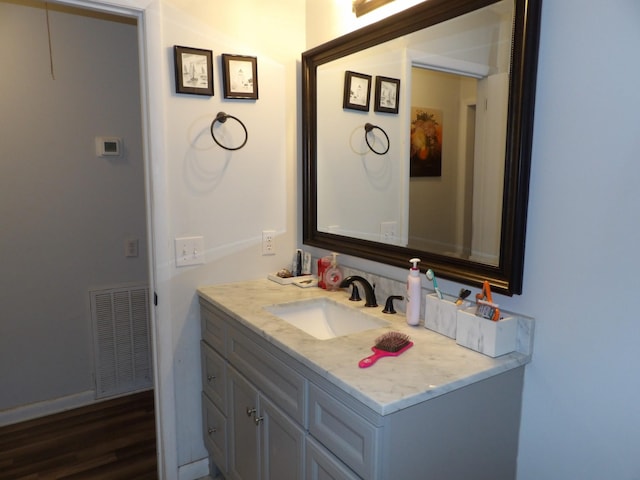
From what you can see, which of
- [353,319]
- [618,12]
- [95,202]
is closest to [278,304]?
[353,319]

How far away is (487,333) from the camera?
133cm

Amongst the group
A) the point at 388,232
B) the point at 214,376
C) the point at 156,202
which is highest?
the point at 156,202

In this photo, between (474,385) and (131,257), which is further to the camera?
(131,257)

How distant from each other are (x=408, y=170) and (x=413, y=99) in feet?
0.86

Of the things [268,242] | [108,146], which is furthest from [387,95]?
[108,146]

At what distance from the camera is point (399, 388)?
1138mm

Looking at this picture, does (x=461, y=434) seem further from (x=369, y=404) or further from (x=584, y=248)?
(x=584, y=248)

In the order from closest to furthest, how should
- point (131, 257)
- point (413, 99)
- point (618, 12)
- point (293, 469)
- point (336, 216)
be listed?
point (618, 12) → point (293, 469) → point (413, 99) → point (336, 216) → point (131, 257)

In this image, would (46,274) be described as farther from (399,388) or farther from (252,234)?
(399,388)

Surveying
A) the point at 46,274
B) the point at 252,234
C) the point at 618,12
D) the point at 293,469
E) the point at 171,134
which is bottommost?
the point at 293,469

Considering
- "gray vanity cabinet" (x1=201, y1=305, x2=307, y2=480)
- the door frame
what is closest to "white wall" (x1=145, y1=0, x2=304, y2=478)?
the door frame

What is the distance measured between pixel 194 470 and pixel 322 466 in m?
1.14

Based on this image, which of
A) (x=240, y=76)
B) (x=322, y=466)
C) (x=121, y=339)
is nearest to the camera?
(x=322, y=466)

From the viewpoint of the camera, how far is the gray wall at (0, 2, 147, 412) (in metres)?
2.56
